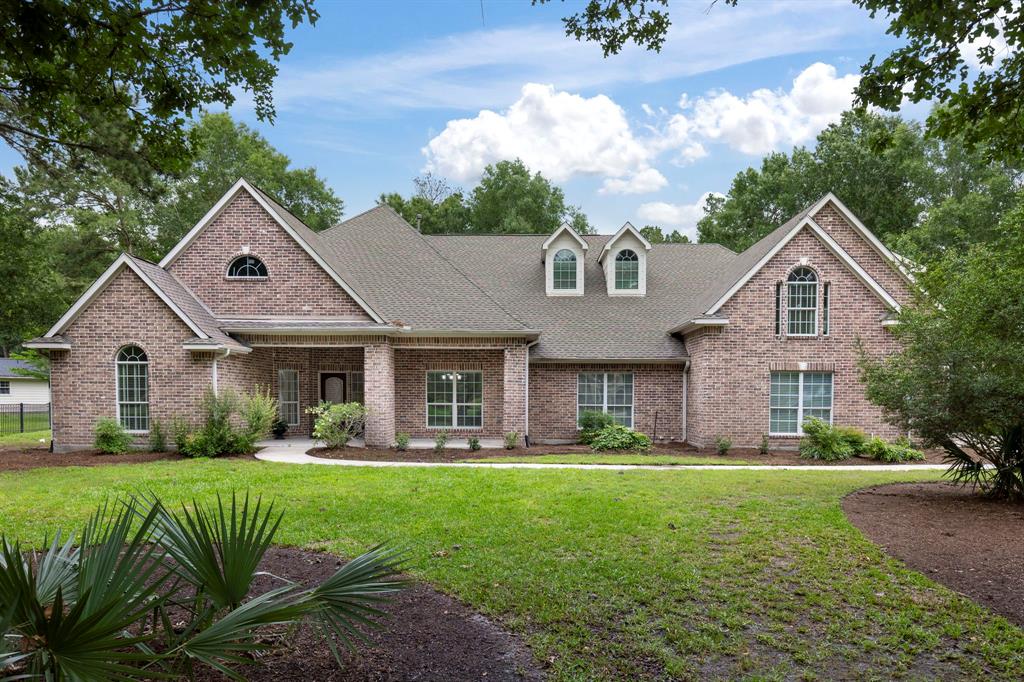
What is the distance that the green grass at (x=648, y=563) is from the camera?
446 centimetres

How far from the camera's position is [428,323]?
16812 mm

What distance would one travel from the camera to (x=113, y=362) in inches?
612

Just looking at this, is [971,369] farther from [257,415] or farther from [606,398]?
[257,415]

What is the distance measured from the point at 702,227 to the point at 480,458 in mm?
33985

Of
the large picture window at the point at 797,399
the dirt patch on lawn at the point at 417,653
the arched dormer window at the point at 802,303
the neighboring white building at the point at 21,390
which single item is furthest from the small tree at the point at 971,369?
the neighboring white building at the point at 21,390

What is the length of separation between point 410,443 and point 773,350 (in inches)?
411

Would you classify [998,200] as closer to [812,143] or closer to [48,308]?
[812,143]

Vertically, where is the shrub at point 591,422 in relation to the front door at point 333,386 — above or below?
below

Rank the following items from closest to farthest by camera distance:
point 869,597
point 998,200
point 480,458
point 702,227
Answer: point 869,597, point 480,458, point 998,200, point 702,227

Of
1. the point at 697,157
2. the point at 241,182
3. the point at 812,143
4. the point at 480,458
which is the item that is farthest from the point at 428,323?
the point at 812,143

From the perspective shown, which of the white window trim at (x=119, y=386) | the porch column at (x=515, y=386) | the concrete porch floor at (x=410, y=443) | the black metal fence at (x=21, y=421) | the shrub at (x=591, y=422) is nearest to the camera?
the white window trim at (x=119, y=386)

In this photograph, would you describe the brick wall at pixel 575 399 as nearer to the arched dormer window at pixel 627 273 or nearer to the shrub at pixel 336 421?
the arched dormer window at pixel 627 273

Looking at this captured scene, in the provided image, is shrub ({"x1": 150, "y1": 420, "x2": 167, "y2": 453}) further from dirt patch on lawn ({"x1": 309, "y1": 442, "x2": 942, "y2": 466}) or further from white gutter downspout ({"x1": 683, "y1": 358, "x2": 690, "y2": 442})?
white gutter downspout ({"x1": 683, "y1": 358, "x2": 690, "y2": 442})

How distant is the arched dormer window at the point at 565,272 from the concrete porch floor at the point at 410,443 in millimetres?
5898
